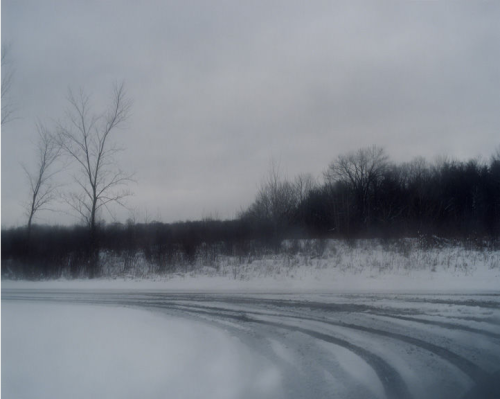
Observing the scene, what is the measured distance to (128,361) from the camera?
6641 millimetres

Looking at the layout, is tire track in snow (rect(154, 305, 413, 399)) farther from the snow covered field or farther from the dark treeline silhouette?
the dark treeline silhouette

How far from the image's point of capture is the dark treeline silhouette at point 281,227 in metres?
23.6

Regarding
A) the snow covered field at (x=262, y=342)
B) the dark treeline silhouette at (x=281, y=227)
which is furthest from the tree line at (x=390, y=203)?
the snow covered field at (x=262, y=342)

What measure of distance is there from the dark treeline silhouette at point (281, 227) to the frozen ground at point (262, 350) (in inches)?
499

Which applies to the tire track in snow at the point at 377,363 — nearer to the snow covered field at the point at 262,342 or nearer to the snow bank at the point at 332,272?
the snow covered field at the point at 262,342

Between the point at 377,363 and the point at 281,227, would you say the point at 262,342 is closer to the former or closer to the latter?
the point at 377,363

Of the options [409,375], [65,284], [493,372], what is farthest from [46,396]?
[65,284]

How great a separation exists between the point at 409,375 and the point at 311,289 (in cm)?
938

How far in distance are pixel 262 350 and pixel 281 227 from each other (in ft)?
69.3

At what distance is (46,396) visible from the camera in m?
5.30

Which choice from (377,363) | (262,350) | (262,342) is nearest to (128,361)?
(262,350)

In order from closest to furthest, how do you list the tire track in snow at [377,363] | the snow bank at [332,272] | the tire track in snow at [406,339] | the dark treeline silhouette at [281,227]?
the tire track in snow at [377,363], the tire track in snow at [406,339], the snow bank at [332,272], the dark treeline silhouette at [281,227]

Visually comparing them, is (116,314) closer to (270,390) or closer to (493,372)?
(270,390)

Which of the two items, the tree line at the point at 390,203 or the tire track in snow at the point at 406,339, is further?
the tree line at the point at 390,203
